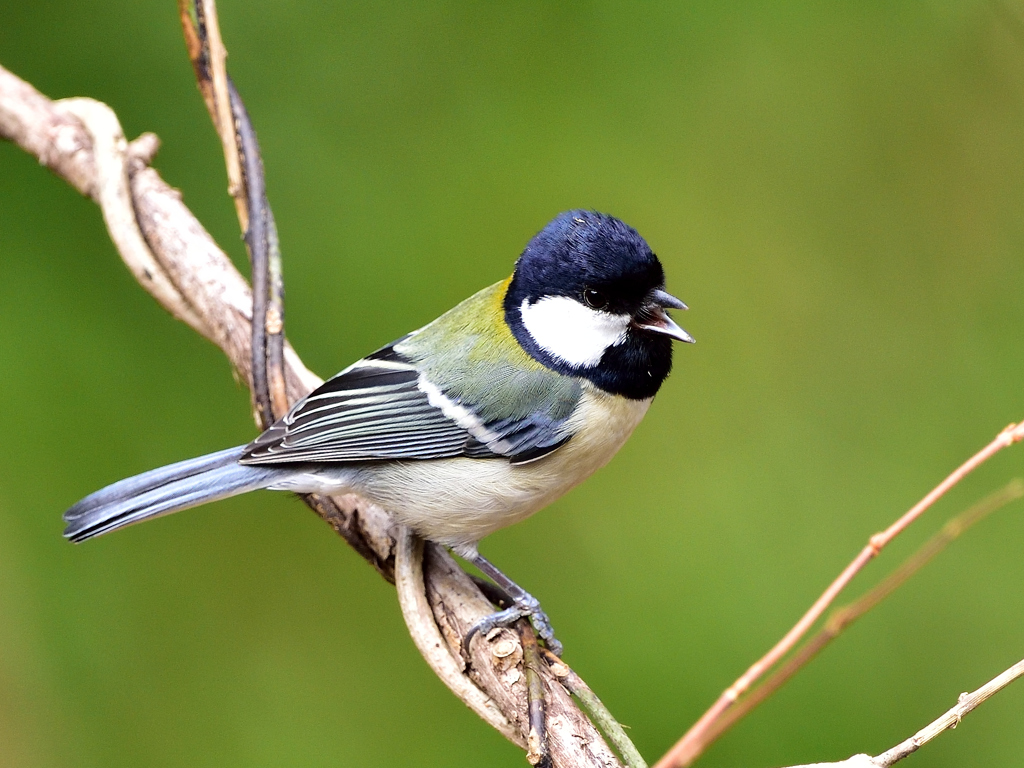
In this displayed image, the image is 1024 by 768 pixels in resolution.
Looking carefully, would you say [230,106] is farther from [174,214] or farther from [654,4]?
[654,4]

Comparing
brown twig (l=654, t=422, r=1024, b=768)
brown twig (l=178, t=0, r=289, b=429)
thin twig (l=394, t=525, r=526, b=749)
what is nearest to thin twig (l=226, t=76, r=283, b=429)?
brown twig (l=178, t=0, r=289, b=429)

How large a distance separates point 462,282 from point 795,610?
37.8 inches

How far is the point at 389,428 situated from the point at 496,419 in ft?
0.51

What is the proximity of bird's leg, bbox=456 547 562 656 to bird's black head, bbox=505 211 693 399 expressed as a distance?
31cm

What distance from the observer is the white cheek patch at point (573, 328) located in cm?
134

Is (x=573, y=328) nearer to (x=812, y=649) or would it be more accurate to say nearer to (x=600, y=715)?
(x=600, y=715)

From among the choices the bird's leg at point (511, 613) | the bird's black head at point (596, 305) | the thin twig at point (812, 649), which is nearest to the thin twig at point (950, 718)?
the thin twig at point (812, 649)

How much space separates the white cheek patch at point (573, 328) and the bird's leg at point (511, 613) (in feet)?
1.04

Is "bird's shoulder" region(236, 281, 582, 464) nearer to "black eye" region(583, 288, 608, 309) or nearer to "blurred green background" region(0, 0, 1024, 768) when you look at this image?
"black eye" region(583, 288, 608, 309)

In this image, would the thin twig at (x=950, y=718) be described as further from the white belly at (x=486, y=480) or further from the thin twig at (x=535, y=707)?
the white belly at (x=486, y=480)

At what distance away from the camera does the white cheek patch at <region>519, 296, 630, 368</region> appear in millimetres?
1338

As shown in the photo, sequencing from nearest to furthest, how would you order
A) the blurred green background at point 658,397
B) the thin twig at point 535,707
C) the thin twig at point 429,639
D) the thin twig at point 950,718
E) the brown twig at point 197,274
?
the thin twig at point 950,718
the thin twig at point 535,707
the thin twig at point 429,639
the brown twig at point 197,274
the blurred green background at point 658,397

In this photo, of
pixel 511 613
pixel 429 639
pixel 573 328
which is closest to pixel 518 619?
pixel 511 613

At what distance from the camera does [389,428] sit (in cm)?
139
